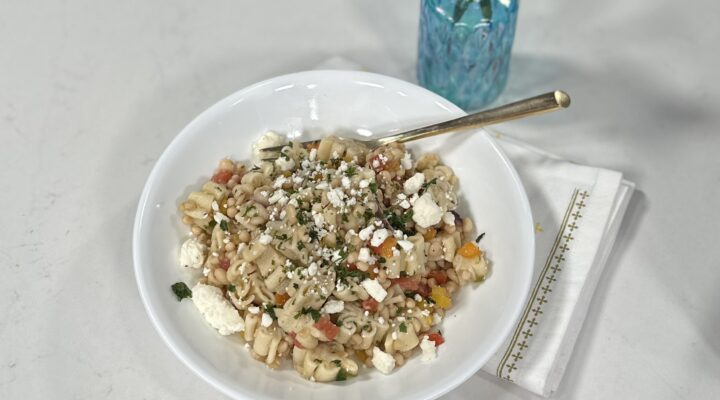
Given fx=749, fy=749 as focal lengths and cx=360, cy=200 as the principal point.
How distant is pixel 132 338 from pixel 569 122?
1937 millimetres

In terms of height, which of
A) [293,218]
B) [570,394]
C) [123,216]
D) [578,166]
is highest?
[293,218]

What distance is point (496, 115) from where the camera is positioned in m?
2.44

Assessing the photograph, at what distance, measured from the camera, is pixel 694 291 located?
2705 mm

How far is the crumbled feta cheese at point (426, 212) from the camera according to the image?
2314 millimetres

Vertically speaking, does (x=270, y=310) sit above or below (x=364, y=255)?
below

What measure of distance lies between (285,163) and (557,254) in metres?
1.01

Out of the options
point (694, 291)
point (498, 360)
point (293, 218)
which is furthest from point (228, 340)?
point (694, 291)

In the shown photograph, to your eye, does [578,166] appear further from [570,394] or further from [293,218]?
[293,218]

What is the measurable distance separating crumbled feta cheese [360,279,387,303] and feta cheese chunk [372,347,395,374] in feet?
0.51

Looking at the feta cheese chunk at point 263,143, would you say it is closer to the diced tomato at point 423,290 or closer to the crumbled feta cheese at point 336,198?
the crumbled feta cheese at point 336,198

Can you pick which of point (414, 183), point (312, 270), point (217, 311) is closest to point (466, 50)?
point (414, 183)

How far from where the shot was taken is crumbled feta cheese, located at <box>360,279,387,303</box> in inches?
87.6

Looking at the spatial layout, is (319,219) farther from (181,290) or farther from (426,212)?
(181,290)

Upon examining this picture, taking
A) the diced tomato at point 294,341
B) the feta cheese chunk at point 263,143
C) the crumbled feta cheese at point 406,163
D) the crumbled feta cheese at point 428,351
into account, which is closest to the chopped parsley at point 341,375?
the diced tomato at point 294,341
